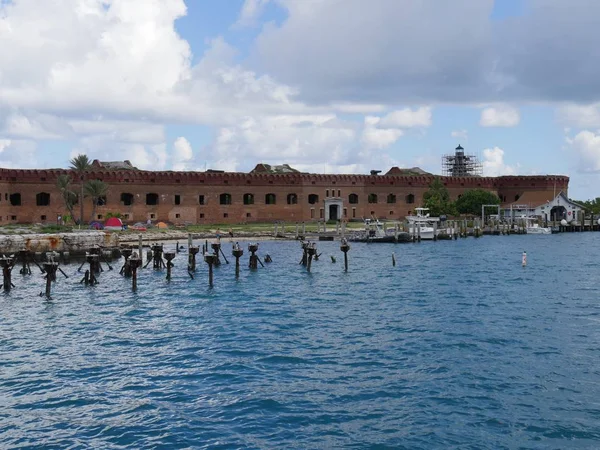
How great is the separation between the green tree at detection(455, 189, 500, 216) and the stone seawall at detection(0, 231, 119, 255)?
2301 inches

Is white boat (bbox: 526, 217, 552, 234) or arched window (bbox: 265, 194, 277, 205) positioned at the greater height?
arched window (bbox: 265, 194, 277, 205)

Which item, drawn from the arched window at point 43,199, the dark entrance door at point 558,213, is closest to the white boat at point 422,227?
the dark entrance door at point 558,213

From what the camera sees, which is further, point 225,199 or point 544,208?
point 544,208

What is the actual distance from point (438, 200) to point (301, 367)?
76656mm

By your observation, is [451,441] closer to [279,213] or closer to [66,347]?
[66,347]

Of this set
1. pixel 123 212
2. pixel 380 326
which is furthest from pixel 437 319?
pixel 123 212

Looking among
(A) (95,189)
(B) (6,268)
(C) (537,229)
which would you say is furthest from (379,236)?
(B) (6,268)

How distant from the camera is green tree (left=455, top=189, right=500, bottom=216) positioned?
95625mm

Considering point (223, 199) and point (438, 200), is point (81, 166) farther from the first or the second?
point (438, 200)

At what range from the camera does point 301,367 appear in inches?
727

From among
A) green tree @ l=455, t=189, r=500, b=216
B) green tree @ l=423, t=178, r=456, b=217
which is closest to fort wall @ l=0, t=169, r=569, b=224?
green tree @ l=423, t=178, r=456, b=217

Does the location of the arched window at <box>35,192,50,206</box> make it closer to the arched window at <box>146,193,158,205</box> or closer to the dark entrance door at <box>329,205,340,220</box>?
the arched window at <box>146,193,158,205</box>

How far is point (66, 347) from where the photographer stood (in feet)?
69.2

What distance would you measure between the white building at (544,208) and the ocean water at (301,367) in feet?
215
